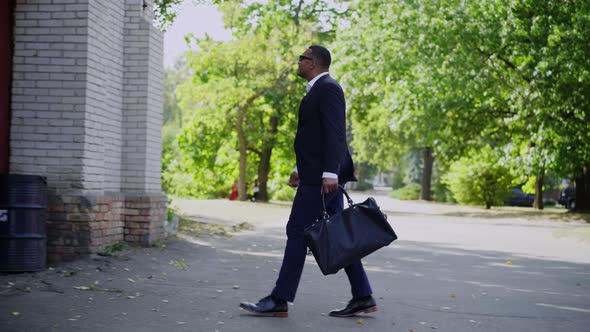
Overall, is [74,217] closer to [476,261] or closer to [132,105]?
[132,105]

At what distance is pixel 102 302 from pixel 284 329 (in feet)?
5.64

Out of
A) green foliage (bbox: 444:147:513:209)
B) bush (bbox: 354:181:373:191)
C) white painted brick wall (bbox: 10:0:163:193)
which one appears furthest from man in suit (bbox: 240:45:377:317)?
bush (bbox: 354:181:373:191)

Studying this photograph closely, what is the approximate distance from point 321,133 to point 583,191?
2384cm

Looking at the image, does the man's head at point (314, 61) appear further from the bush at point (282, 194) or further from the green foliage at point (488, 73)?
the bush at point (282, 194)

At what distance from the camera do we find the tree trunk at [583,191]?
1049 inches

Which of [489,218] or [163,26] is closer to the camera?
[163,26]

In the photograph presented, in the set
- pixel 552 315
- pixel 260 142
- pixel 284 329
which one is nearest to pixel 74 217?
pixel 284 329

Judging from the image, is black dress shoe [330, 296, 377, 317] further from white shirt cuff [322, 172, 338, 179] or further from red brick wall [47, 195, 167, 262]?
red brick wall [47, 195, 167, 262]

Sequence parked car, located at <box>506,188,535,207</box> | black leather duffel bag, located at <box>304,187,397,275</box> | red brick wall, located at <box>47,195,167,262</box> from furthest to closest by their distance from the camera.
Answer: parked car, located at <box>506,188,535,207</box>, red brick wall, located at <box>47,195,167,262</box>, black leather duffel bag, located at <box>304,187,397,275</box>

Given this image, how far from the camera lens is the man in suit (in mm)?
5605

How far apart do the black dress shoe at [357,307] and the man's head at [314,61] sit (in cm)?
183

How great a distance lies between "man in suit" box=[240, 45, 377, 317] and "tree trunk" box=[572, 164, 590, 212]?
898 inches

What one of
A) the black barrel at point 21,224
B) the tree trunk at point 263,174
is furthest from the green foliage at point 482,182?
the black barrel at point 21,224

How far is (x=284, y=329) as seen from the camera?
5.30 m
